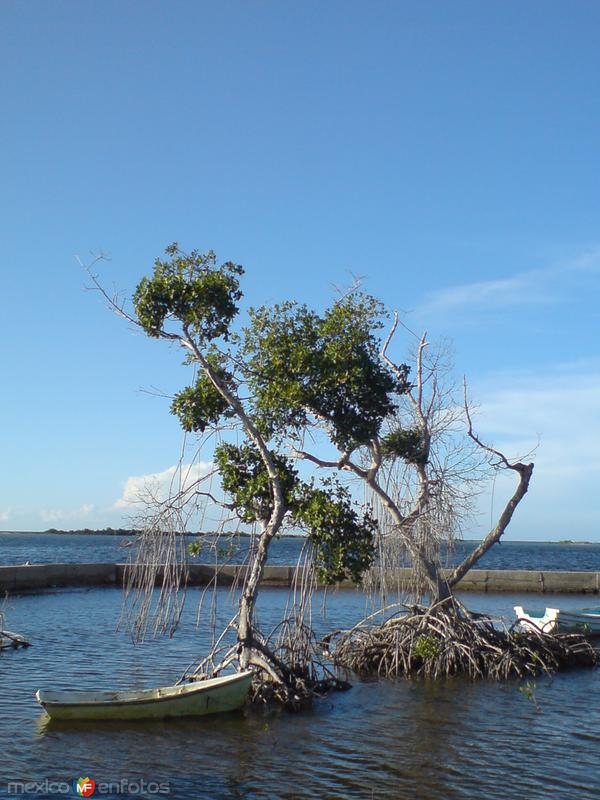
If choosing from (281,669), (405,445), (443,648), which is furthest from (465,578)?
(281,669)

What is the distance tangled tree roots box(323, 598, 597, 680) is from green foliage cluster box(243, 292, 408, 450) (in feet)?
16.1

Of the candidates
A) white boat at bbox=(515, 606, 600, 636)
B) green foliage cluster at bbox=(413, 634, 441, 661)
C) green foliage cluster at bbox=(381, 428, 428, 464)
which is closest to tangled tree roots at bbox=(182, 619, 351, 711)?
green foliage cluster at bbox=(413, 634, 441, 661)

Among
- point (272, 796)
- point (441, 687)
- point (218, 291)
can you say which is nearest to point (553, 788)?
point (272, 796)

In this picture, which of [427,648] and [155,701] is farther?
[427,648]

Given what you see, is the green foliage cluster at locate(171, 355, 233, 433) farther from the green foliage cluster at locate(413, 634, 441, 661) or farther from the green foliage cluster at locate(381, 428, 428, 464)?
the green foliage cluster at locate(413, 634, 441, 661)

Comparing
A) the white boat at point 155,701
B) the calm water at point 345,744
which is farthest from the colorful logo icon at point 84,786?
the white boat at point 155,701

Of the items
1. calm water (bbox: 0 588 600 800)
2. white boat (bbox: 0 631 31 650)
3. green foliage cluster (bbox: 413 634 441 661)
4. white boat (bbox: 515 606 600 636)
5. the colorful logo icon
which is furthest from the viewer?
white boat (bbox: 515 606 600 636)

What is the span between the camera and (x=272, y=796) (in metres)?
9.77

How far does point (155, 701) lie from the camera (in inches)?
487

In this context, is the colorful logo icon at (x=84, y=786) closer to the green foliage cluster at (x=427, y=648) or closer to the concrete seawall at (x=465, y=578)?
the green foliage cluster at (x=427, y=648)

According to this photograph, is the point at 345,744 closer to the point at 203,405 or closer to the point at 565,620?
the point at 203,405

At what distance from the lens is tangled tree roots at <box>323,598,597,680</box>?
16.5 meters

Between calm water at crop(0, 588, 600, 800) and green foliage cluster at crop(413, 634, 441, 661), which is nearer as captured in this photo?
calm water at crop(0, 588, 600, 800)

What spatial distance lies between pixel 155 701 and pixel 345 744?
281 cm
